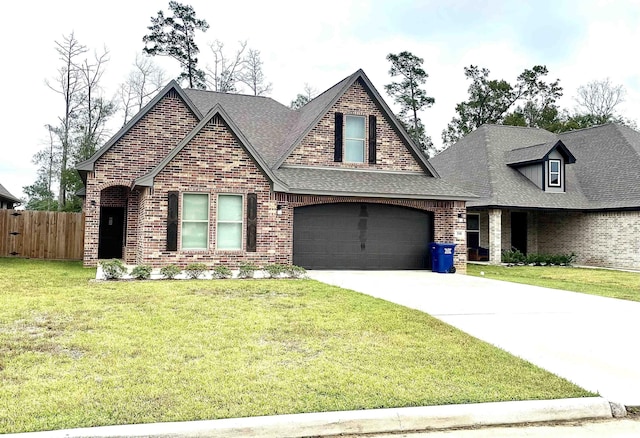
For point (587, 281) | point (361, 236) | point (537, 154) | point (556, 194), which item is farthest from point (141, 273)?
point (556, 194)

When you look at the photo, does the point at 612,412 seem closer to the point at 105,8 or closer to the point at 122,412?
the point at 122,412

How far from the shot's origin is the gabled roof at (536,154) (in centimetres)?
2455

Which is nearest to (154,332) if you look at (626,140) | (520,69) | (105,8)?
(105,8)

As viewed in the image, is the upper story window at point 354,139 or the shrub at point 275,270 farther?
the upper story window at point 354,139

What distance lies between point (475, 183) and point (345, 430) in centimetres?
2272

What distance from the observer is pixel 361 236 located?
18219 mm

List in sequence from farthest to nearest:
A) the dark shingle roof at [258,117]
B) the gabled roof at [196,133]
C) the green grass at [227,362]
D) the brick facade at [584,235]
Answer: the brick facade at [584,235] → the dark shingle roof at [258,117] → the gabled roof at [196,133] → the green grass at [227,362]

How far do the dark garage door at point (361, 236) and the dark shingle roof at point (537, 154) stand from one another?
5.85 meters

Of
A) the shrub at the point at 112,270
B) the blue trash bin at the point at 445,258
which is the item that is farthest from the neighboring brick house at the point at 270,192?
the shrub at the point at 112,270

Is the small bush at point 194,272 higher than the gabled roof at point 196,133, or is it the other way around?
the gabled roof at point 196,133

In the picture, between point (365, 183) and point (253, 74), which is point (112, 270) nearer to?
point (365, 183)

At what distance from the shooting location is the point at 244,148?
53.5ft

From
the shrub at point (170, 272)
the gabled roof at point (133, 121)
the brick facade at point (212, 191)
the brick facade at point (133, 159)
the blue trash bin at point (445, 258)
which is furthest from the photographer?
the blue trash bin at point (445, 258)

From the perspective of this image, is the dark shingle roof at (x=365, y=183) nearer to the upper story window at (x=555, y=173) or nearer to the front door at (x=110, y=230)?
the front door at (x=110, y=230)
